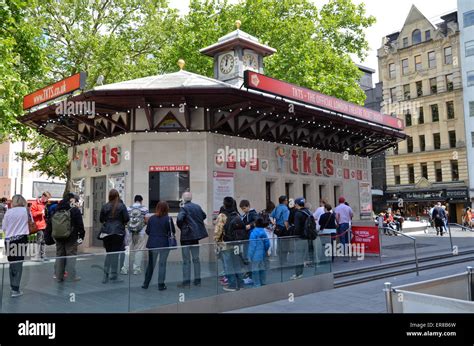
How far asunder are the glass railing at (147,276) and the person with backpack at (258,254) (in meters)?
0.02

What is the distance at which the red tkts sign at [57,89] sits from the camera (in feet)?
43.8

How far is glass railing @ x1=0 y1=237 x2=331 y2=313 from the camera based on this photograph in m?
6.75

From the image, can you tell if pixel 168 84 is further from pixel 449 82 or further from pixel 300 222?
pixel 449 82

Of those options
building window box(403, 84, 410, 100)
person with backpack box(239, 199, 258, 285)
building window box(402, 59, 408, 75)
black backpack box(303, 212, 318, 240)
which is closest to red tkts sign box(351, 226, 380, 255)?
black backpack box(303, 212, 318, 240)

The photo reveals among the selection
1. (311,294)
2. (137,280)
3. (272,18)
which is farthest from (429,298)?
(272,18)

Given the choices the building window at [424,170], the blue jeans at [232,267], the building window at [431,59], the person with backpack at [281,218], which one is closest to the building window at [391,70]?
the building window at [431,59]

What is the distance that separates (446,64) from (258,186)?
40365 millimetres

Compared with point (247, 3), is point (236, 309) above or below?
below

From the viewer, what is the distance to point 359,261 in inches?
559

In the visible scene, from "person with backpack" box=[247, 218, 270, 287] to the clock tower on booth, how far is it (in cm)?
1037

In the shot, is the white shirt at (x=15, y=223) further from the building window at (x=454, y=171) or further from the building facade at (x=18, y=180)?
the building facade at (x=18, y=180)

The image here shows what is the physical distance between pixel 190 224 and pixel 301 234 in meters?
2.94

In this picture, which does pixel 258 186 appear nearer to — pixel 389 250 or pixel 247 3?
pixel 389 250

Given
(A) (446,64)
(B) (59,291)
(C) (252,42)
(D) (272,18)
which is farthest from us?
(A) (446,64)
